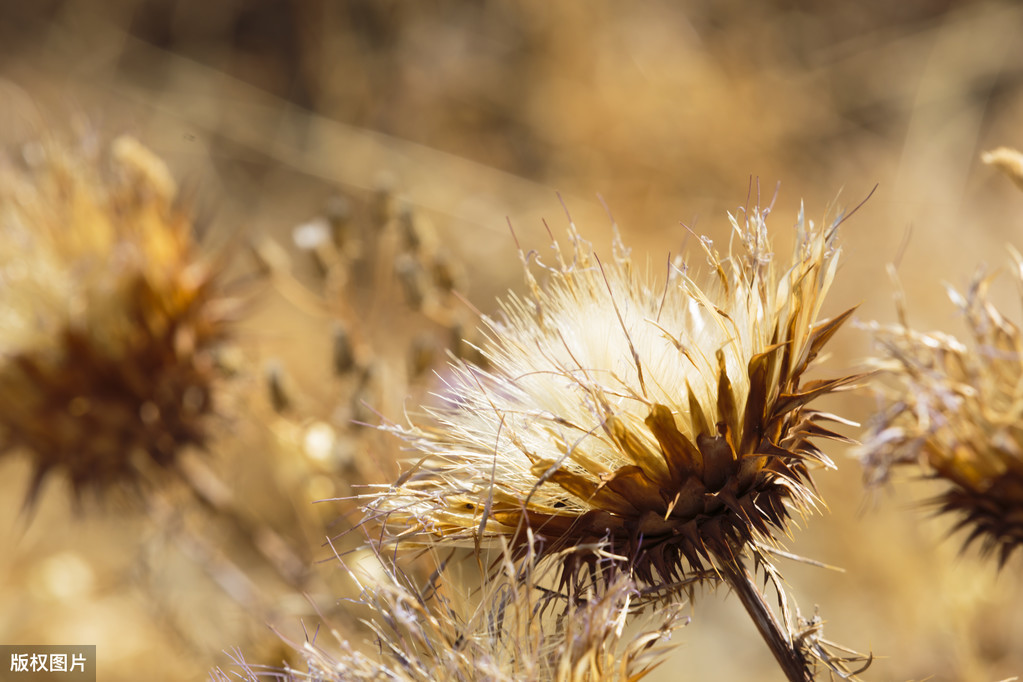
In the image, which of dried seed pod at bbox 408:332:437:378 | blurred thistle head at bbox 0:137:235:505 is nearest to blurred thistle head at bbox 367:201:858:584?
dried seed pod at bbox 408:332:437:378

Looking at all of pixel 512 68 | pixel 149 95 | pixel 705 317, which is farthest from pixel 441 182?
pixel 705 317

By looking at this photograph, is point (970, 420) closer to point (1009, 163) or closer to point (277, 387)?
point (1009, 163)

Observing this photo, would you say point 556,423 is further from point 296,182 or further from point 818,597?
point 296,182

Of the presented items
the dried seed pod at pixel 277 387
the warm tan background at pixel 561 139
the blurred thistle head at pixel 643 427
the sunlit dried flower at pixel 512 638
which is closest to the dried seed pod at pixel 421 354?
the dried seed pod at pixel 277 387

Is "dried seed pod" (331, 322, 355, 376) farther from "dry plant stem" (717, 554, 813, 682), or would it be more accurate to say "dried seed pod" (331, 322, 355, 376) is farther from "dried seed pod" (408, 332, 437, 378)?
"dry plant stem" (717, 554, 813, 682)

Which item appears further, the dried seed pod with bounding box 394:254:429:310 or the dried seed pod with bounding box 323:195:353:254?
the dried seed pod with bounding box 323:195:353:254

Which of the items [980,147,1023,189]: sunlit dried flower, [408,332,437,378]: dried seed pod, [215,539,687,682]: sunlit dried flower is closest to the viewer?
[215,539,687,682]: sunlit dried flower

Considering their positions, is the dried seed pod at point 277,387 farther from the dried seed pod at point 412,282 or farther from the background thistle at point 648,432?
the background thistle at point 648,432
